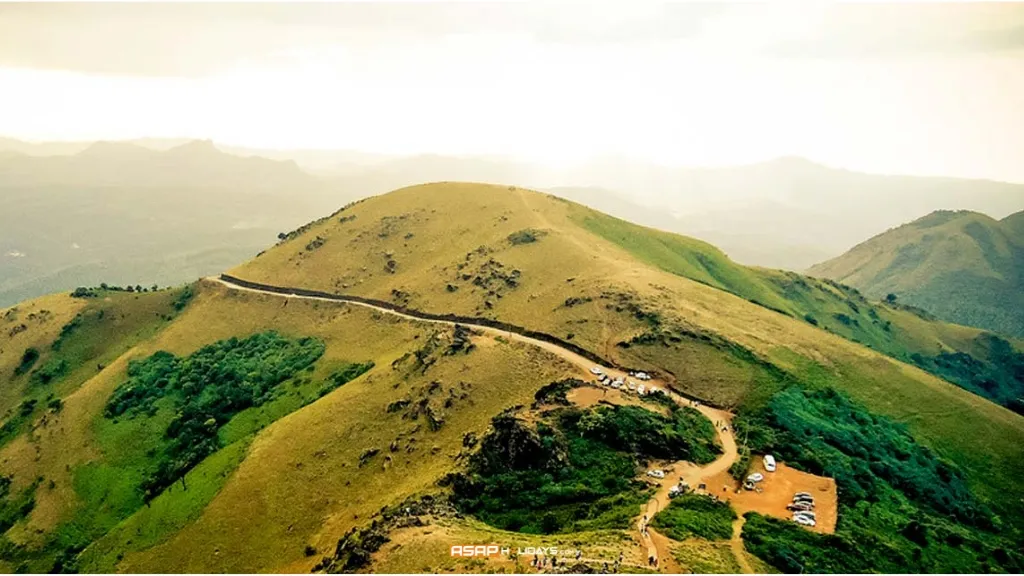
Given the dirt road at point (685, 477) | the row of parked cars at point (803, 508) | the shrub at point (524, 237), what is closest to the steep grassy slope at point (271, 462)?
the dirt road at point (685, 477)

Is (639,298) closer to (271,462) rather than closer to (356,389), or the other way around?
(356,389)

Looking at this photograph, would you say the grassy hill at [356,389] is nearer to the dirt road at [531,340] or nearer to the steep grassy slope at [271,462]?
the steep grassy slope at [271,462]

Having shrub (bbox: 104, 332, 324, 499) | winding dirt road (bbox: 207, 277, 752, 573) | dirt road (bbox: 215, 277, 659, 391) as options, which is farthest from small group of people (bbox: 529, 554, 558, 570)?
shrub (bbox: 104, 332, 324, 499)

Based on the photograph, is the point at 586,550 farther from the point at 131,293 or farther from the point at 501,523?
the point at 131,293

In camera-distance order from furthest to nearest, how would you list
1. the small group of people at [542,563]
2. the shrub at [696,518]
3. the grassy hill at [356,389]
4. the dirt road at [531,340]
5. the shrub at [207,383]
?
the shrub at [207,383] < the dirt road at [531,340] < the grassy hill at [356,389] < the shrub at [696,518] < the small group of people at [542,563]

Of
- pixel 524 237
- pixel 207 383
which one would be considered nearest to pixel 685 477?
pixel 524 237

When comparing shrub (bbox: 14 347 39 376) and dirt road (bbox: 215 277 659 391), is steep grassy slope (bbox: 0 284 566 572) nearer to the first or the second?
dirt road (bbox: 215 277 659 391)

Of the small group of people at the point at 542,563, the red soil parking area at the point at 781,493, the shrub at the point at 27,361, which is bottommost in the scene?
the shrub at the point at 27,361
